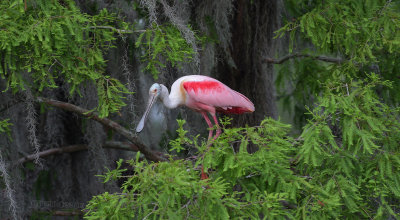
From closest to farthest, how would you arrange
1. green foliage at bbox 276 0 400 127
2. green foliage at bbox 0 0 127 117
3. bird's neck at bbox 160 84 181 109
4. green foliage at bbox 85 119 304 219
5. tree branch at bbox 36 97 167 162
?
green foliage at bbox 85 119 304 219 → green foliage at bbox 0 0 127 117 → green foliage at bbox 276 0 400 127 → bird's neck at bbox 160 84 181 109 → tree branch at bbox 36 97 167 162

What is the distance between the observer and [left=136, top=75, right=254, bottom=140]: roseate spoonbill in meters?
5.35

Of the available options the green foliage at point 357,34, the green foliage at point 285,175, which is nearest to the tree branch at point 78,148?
the green foliage at point 357,34

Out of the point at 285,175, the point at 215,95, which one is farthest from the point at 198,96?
the point at 285,175

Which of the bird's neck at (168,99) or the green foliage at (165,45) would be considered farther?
the bird's neck at (168,99)

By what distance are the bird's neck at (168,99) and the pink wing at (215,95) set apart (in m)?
0.11

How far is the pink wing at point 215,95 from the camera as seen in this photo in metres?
5.38

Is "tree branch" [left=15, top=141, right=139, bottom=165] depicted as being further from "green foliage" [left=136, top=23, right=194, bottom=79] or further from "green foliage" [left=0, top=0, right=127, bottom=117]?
"green foliage" [left=0, top=0, right=127, bottom=117]

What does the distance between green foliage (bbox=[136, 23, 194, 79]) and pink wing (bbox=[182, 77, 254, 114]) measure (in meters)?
0.25

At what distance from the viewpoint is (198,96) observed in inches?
213

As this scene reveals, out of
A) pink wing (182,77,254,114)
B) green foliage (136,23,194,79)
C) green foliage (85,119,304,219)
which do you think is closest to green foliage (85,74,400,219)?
green foliage (85,119,304,219)

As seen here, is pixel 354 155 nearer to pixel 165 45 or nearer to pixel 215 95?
pixel 165 45

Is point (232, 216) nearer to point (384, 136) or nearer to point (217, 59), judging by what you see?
point (384, 136)

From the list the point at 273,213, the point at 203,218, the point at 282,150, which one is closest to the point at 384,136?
the point at 282,150

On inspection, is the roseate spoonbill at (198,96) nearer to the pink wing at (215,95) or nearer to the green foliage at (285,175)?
the pink wing at (215,95)
